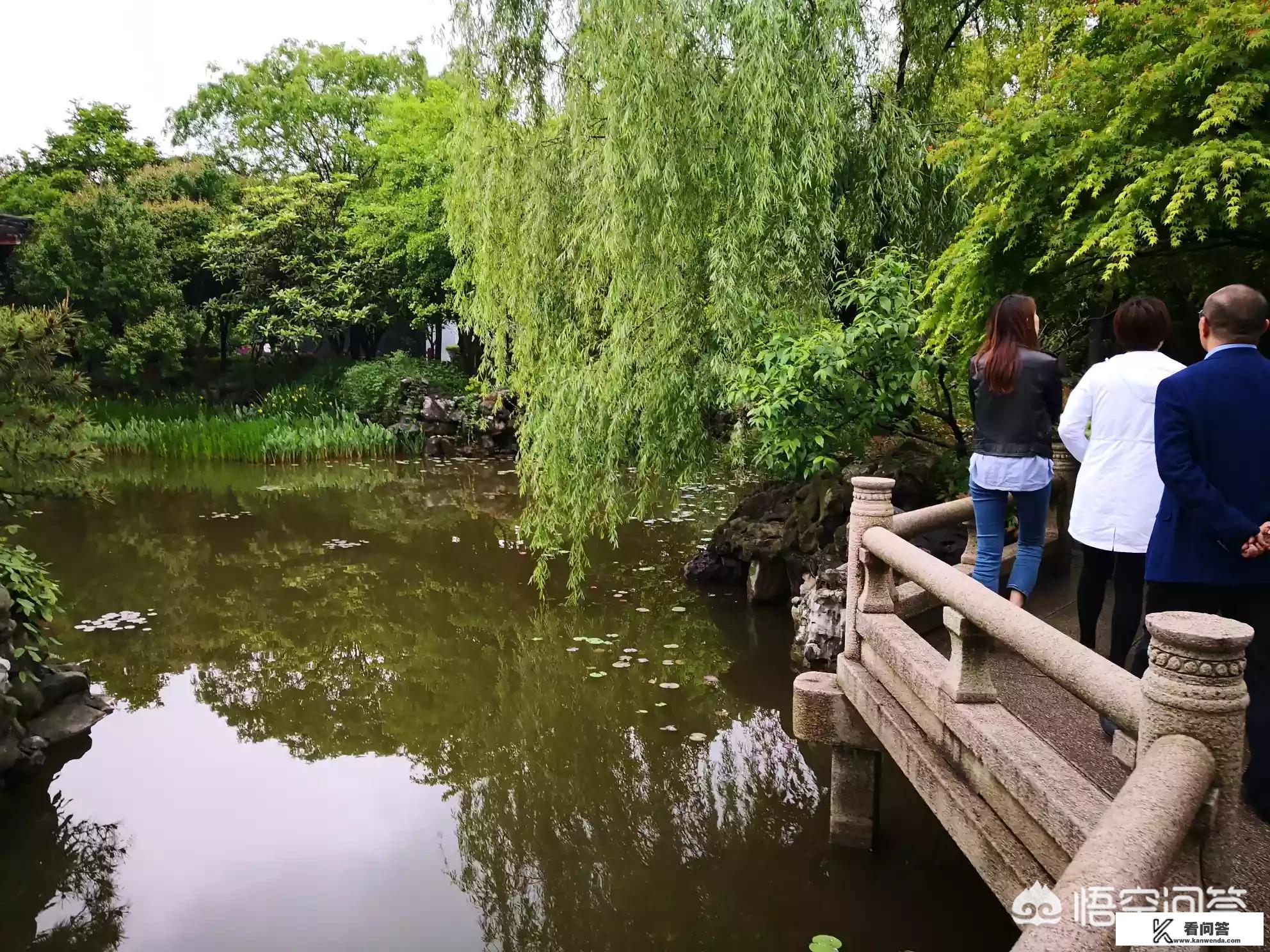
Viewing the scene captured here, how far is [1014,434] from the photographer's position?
3510 mm

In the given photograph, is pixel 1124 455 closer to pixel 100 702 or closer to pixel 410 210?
pixel 100 702

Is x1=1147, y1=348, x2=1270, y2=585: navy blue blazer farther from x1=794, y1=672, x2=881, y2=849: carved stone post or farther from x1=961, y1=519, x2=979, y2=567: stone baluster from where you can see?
x1=961, y1=519, x2=979, y2=567: stone baluster

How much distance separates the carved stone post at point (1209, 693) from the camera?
66.5 inches

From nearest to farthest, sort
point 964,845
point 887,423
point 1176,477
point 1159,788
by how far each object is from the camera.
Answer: point 1159,788 < point 1176,477 < point 964,845 < point 887,423

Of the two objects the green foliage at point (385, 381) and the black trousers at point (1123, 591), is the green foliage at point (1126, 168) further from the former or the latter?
the green foliage at point (385, 381)

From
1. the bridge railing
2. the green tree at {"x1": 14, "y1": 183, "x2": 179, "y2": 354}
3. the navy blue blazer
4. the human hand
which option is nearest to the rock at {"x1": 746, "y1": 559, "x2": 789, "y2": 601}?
the bridge railing

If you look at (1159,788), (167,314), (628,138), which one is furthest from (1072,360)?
(167,314)

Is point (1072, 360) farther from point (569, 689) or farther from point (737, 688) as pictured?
point (569, 689)

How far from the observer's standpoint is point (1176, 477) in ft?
7.82

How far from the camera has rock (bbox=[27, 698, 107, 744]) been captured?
18.4 feet

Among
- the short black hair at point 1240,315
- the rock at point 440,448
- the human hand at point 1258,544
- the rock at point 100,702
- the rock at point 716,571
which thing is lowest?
the rock at point 100,702

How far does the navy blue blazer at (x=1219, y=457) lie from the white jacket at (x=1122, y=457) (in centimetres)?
49

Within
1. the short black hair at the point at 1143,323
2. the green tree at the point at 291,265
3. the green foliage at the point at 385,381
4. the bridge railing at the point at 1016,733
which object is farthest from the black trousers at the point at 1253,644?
the green tree at the point at 291,265

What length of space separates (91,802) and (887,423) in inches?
231
